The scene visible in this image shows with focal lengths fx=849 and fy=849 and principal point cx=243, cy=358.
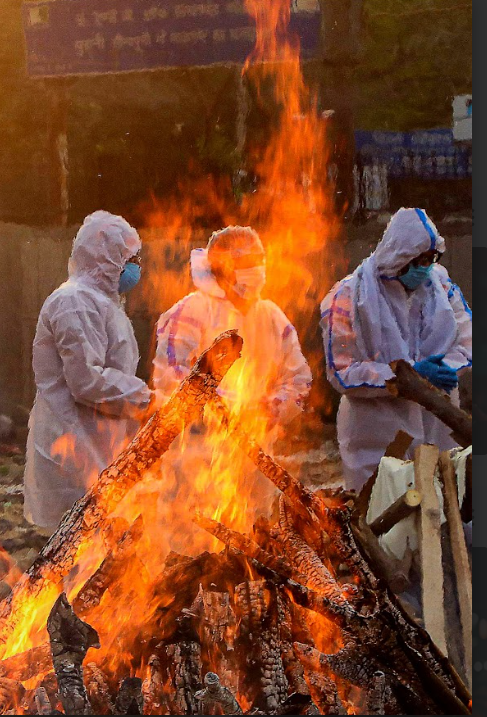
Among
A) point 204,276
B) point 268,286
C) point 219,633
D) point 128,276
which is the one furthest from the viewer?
point 268,286

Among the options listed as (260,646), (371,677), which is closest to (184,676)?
(260,646)

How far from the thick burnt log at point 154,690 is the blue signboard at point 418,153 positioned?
1969 mm

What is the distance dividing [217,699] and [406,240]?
1659 mm

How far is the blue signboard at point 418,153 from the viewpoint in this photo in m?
2.97

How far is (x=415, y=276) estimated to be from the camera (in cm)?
294

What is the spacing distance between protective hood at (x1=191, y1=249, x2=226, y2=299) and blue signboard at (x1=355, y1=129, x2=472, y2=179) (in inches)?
28.0

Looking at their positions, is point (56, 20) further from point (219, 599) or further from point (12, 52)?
point (219, 599)

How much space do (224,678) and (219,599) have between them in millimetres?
185

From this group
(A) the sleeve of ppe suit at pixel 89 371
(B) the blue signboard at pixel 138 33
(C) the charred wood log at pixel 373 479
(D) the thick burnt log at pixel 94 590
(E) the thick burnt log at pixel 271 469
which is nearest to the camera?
(D) the thick burnt log at pixel 94 590

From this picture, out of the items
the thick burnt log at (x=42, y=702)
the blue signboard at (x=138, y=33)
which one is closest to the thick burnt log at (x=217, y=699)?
the thick burnt log at (x=42, y=702)

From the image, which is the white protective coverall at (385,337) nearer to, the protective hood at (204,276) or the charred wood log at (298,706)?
the protective hood at (204,276)

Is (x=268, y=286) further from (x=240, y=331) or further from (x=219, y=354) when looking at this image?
(x=219, y=354)

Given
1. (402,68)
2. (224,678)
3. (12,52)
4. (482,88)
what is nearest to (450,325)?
(402,68)

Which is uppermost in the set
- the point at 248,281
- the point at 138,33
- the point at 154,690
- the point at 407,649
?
the point at 138,33
